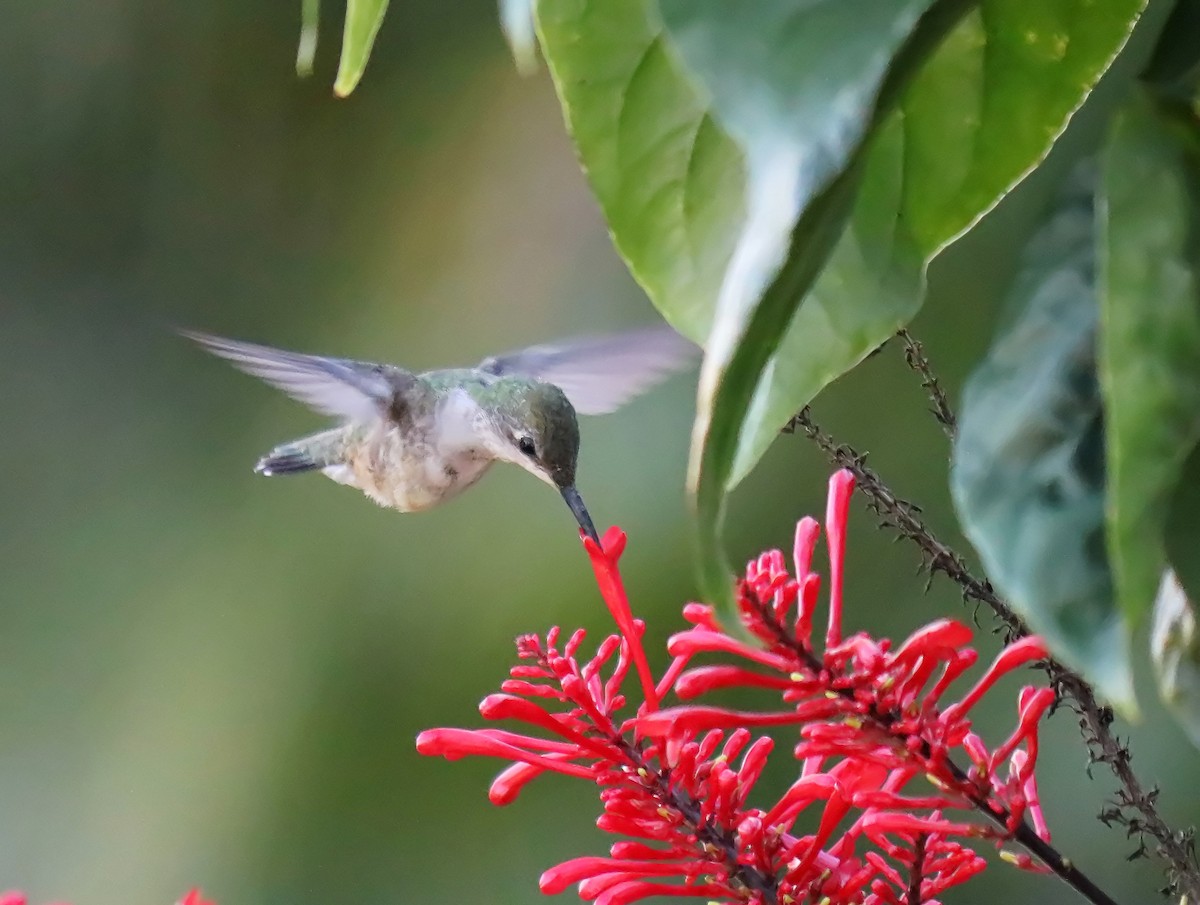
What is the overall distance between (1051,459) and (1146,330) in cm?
4

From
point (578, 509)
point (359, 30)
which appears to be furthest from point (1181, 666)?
point (578, 509)

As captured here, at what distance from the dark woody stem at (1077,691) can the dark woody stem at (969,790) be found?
0.11ft

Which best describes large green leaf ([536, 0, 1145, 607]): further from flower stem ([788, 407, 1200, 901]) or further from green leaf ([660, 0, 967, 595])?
flower stem ([788, 407, 1200, 901])

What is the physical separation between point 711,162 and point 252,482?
151 centimetres

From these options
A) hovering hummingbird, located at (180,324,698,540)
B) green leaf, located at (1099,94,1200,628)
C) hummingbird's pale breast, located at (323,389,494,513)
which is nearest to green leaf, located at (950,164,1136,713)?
green leaf, located at (1099,94,1200,628)

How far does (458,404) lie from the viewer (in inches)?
38.8

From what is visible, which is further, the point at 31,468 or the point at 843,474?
the point at 31,468

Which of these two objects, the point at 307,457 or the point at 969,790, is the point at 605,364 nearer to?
the point at 307,457

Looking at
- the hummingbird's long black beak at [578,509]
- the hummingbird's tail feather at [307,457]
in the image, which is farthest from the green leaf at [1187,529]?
the hummingbird's tail feather at [307,457]

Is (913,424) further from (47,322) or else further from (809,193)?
(47,322)

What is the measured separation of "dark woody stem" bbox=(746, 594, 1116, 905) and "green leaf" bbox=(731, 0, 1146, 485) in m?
0.10

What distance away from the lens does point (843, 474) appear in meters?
0.45

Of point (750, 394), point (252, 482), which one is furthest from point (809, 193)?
point (252, 482)

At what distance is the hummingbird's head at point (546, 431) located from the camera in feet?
2.77
